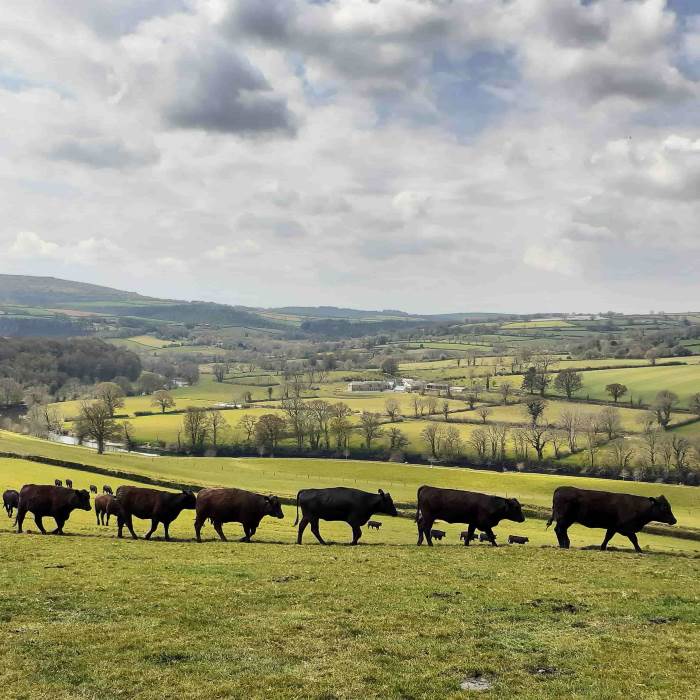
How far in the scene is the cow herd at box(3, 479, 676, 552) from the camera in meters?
27.2

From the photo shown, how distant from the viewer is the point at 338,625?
13.9 meters

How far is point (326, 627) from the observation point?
13.8 metres

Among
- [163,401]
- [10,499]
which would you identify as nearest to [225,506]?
[10,499]

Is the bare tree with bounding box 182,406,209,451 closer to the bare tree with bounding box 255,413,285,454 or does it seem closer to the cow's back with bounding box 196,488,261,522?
the bare tree with bounding box 255,413,285,454

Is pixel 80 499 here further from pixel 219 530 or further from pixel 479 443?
pixel 479 443

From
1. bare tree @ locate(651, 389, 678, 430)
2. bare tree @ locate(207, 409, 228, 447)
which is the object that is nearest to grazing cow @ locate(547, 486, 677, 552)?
bare tree @ locate(651, 389, 678, 430)

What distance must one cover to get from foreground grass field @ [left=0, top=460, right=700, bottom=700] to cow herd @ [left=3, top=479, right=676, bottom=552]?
14.0 ft

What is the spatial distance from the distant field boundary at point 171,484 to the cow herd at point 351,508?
72.6 feet

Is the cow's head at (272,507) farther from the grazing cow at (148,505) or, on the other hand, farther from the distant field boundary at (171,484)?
the distant field boundary at (171,484)

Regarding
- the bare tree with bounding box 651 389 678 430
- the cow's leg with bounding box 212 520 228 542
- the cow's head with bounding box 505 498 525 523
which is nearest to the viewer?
the cow's leg with bounding box 212 520 228 542

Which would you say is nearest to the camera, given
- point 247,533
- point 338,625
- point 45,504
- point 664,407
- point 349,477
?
point 338,625

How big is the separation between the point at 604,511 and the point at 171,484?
151ft

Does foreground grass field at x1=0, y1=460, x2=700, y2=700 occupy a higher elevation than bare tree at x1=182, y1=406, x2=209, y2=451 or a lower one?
higher

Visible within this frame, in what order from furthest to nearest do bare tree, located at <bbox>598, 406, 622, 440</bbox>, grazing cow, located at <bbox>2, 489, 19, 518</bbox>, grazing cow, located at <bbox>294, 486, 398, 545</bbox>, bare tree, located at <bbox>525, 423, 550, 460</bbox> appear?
bare tree, located at <bbox>598, 406, 622, 440</bbox>, bare tree, located at <bbox>525, 423, 550, 460</bbox>, grazing cow, located at <bbox>2, 489, 19, 518</bbox>, grazing cow, located at <bbox>294, 486, 398, 545</bbox>
